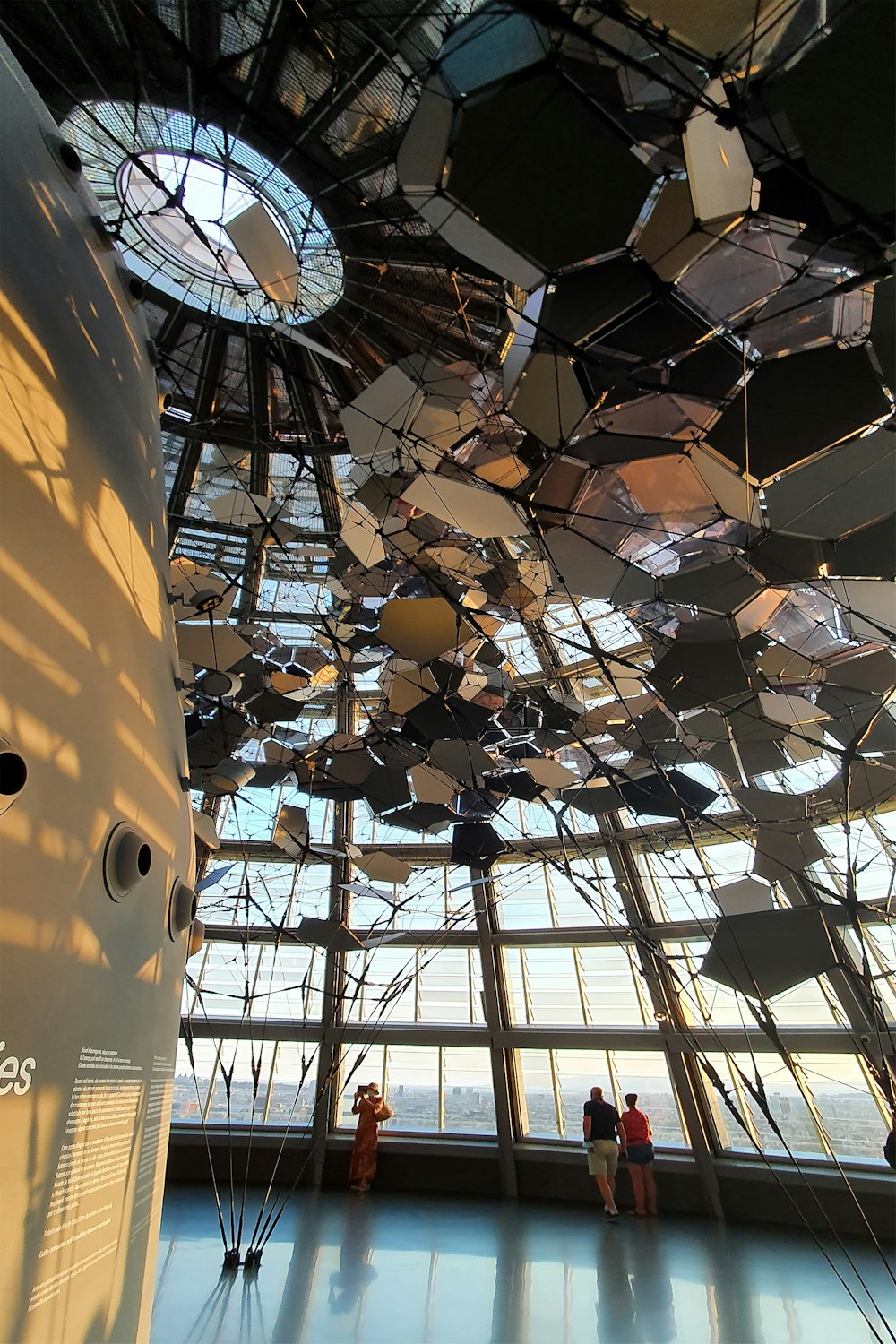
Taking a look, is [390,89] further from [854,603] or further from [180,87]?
[854,603]

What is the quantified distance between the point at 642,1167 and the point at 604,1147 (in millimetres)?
598

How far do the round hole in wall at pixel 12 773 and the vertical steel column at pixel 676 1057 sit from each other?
7.22 m

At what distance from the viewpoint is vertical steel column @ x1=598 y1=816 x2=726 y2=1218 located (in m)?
7.86

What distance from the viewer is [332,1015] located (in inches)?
396

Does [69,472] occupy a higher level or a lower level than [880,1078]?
higher

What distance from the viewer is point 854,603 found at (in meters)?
4.45

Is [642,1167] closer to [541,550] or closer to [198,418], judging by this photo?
[541,550]

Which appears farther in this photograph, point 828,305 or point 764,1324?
point 764,1324

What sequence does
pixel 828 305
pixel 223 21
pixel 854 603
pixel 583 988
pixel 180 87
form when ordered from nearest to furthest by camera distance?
1. pixel 828 305
2. pixel 854 603
3. pixel 223 21
4. pixel 180 87
5. pixel 583 988

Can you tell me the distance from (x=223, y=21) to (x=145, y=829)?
6.05 m


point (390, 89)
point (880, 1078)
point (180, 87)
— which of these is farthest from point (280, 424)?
point (880, 1078)

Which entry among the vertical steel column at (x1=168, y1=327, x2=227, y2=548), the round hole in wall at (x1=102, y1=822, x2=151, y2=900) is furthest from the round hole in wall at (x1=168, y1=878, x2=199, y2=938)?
the vertical steel column at (x1=168, y1=327, x2=227, y2=548)

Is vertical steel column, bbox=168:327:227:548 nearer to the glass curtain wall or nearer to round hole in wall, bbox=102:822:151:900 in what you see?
the glass curtain wall

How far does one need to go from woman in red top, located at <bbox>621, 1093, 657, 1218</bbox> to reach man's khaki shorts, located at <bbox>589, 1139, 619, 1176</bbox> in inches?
8.5
